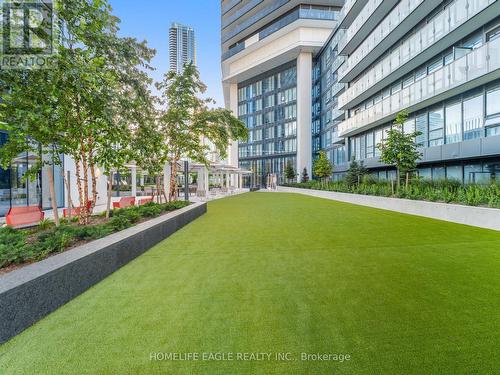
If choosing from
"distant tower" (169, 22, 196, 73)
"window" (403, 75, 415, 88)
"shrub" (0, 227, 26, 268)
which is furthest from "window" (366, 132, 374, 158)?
"distant tower" (169, 22, 196, 73)

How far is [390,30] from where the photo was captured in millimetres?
18984

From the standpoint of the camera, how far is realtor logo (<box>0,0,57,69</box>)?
453 centimetres

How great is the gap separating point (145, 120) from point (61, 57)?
13.5ft

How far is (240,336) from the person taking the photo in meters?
2.99

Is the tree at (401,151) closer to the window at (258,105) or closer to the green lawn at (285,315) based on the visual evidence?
the green lawn at (285,315)

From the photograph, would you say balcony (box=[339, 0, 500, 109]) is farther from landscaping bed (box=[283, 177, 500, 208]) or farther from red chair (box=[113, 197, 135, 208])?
red chair (box=[113, 197, 135, 208])

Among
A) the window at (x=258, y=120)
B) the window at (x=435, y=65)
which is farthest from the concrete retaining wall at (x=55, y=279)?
the window at (x=258, y=120)

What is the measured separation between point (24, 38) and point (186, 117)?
7874 mm

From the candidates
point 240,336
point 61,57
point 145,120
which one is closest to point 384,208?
point 145,120

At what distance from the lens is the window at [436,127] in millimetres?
16005

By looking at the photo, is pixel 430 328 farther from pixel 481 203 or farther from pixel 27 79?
pixel 481 203

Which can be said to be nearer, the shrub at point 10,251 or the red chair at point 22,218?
the shrub at point 10,251

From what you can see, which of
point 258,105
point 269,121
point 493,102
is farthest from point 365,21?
point 258,105

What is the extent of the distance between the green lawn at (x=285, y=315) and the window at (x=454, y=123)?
11.2 m
